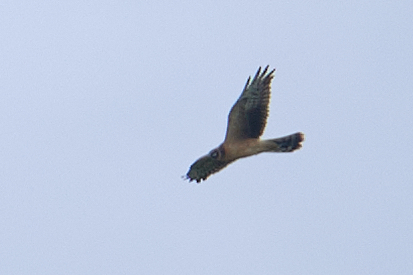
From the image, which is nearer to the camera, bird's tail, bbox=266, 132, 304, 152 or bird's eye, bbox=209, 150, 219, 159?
bird's tail, bbox=266, 132, 304, 152

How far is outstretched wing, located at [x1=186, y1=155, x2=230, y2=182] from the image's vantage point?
2228cm

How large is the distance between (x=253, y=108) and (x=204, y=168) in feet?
9.09

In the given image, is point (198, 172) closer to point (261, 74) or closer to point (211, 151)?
point (211, 151)

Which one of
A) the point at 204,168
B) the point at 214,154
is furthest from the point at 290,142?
the point at 204,168

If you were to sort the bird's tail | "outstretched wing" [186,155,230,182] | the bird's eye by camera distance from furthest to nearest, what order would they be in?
"outstretched wing" [186,155,230,182], the bird's eye, the bird's tail

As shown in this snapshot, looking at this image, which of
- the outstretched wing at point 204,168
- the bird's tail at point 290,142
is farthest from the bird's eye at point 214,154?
the bird's tail at point 290,142

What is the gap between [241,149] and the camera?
823 inches

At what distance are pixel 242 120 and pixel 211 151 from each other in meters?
1.27

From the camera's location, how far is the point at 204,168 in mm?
22797

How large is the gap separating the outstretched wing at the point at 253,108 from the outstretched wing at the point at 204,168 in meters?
1.47

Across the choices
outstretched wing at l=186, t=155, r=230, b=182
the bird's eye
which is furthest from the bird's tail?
outstretched wing at l=186, t=155, r=230, b=182

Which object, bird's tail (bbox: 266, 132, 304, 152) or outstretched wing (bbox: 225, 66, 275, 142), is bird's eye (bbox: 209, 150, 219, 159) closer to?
outstretched wing (bbox: 225, 66, 275, 142)

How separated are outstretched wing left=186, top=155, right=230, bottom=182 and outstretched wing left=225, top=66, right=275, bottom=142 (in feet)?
4.81

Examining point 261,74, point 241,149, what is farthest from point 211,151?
point 261,74
